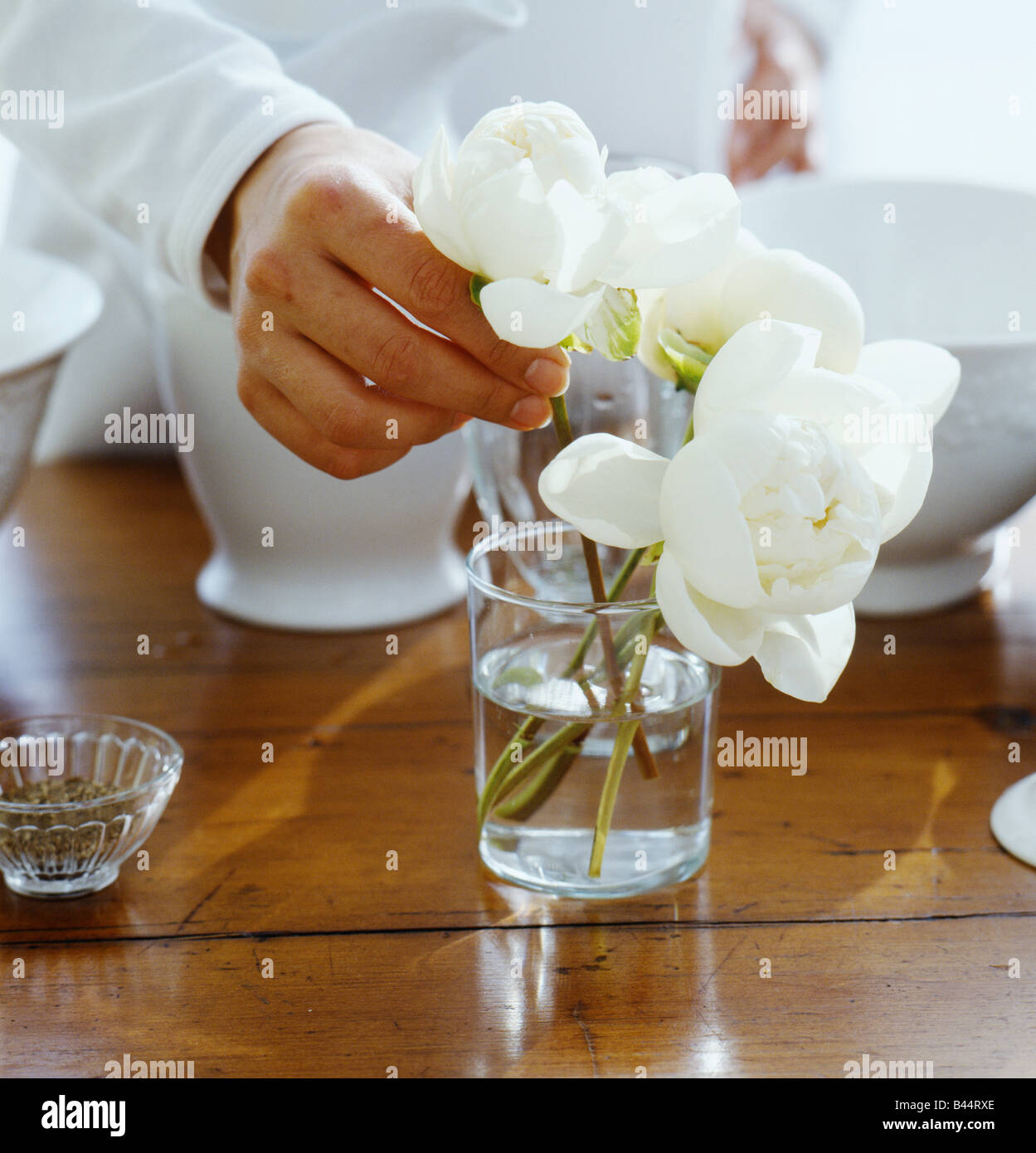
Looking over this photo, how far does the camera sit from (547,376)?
33 centimetres

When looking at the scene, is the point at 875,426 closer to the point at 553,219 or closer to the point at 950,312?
the point at 553,219

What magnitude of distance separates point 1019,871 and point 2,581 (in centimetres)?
52

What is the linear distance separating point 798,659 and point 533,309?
11 cm

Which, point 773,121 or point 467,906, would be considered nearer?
point 467,906

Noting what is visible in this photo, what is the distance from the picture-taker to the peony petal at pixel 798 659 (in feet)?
1.01

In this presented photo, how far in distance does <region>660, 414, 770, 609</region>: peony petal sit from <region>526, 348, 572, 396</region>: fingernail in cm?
6

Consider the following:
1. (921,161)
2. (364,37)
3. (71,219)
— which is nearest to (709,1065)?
(364,37)

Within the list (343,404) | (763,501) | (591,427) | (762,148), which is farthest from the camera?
(762,148)

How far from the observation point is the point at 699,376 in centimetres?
33

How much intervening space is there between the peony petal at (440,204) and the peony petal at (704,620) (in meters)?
0.09

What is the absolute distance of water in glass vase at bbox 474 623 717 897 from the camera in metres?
0.37

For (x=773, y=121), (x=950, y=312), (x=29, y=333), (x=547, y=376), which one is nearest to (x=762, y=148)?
(x=773, y=121)

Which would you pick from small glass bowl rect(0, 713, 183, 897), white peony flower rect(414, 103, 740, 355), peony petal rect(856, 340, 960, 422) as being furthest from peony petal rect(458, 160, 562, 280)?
small glass bowl rect(0, 713, 183, 897)

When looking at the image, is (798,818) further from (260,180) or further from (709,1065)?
(260,180)
